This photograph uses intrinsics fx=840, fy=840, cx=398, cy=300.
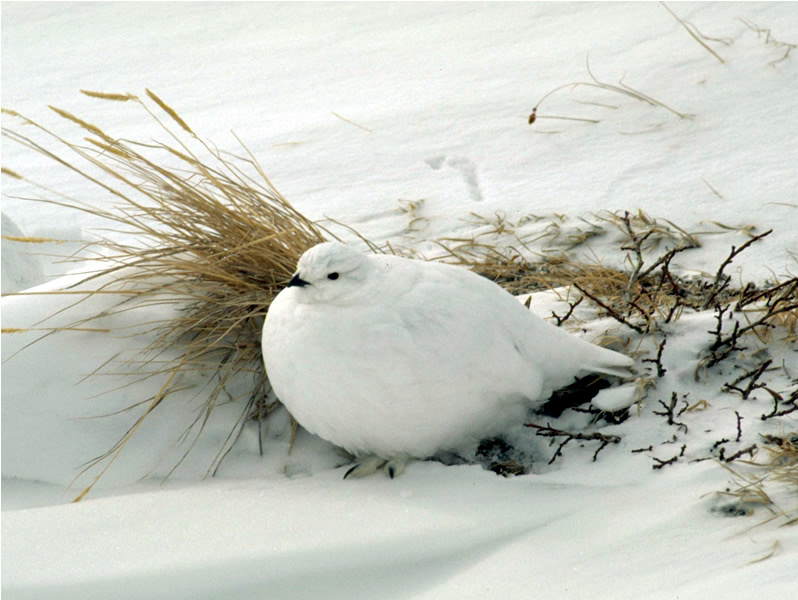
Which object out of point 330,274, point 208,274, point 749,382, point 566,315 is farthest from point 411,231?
point 749,382

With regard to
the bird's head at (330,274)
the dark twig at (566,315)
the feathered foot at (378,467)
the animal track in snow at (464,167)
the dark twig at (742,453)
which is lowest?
the feathered foot at (378,467)

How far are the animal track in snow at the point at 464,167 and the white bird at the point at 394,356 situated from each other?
145 cm

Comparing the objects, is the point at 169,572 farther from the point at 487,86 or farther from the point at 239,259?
the point at 487,86

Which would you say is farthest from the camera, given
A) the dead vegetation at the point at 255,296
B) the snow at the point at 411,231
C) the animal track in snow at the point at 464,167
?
the animal track in snow at the point at 464,167

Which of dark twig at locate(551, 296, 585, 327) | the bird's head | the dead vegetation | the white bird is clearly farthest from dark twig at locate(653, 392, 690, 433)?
the bird's head

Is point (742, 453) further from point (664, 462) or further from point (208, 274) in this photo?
point (208, 274)

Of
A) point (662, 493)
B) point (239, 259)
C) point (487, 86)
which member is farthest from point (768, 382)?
point (487, 86)

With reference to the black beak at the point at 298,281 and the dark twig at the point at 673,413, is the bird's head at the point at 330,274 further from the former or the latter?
the dark twig at the point at 673,413

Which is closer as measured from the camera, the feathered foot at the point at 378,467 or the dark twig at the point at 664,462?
the dark twig at the point at 664,462

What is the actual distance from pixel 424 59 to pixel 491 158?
1.28 m

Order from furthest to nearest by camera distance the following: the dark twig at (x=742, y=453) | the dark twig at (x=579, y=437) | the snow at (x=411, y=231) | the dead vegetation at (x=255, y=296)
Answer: the dead vegetation at (x=255, y=296) → the dark twig at (x=579, y=437) → the dark twig at (x=742, y=453) → the snow at (x=411, y=231)

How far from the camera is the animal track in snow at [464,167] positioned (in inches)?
144

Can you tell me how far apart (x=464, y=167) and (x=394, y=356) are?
195cm

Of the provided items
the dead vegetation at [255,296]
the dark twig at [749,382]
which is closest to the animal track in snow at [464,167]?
A: the dead vegetation at [255,296]
